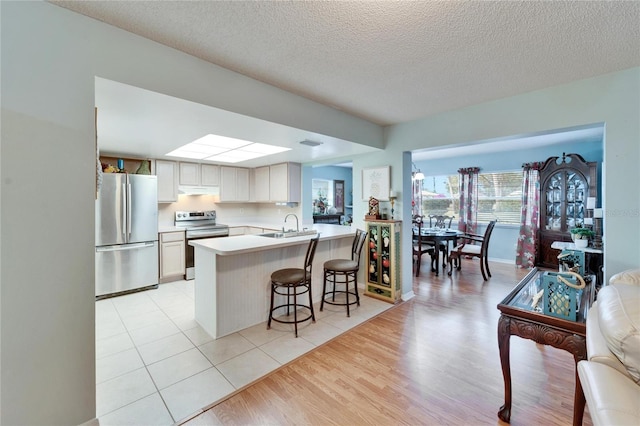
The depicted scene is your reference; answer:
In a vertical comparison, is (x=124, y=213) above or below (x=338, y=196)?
below

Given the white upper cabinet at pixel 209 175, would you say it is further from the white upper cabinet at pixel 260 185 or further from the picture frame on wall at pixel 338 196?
the picture frame on wall at pixel 338 196

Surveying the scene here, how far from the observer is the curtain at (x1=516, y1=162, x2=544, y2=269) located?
532 cm

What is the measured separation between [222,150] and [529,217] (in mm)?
5996

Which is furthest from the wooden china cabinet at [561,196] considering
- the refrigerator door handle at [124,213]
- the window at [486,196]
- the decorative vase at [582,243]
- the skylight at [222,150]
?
the refrigerator door handle at [124,213]

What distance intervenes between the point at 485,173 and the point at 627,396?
20.4 ft

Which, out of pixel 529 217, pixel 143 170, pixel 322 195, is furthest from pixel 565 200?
pixel 143 170

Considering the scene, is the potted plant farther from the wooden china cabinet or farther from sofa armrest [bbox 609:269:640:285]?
sofa armrest [bbox 609:269:640:285]

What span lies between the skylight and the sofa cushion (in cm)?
334

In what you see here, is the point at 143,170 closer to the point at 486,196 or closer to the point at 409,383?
the point at 409,383

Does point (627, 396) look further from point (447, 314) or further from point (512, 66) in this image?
point (447, 314)

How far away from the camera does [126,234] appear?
3.89m

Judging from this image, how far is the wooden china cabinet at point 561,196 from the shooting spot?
4.64 metres

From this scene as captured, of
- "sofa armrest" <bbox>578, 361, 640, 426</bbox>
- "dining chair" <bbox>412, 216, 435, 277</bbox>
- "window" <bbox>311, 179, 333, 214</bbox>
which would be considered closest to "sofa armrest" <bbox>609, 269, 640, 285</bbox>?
"sofa armrest" <bbox>578, 361, 640, 426</bbox>

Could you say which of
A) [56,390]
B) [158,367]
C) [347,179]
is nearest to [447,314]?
[158,367]
